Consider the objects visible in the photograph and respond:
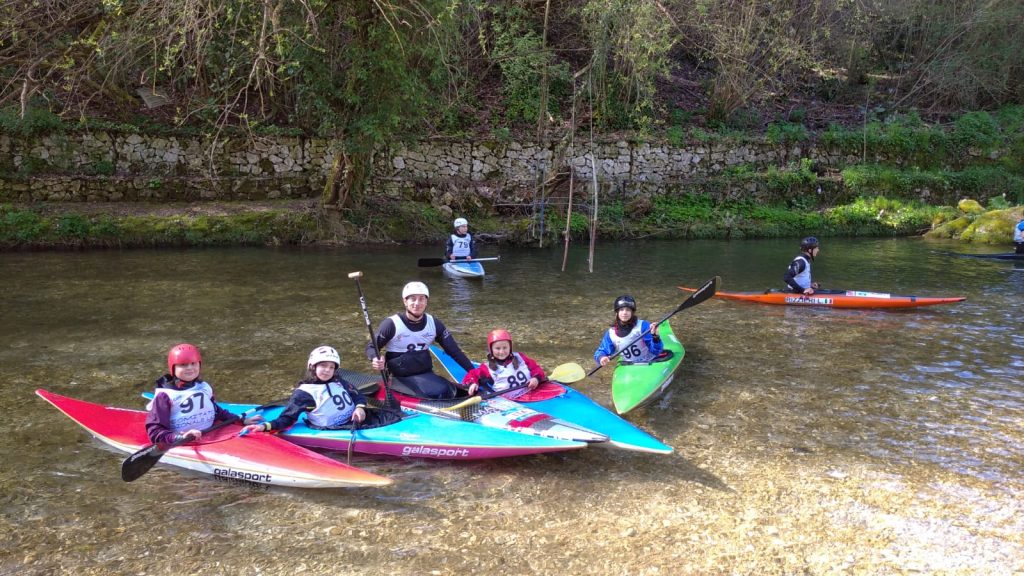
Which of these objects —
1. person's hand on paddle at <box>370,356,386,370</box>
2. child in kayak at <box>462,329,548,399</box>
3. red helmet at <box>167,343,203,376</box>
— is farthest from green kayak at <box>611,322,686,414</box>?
red helmet at <box>167,343,203,376</box>

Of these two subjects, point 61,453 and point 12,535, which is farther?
point 61,453

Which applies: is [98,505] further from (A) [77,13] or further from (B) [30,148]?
(B) [30,148]

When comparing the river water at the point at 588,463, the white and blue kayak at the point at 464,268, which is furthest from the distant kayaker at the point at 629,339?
the white and blue kayak at the point at 464,268

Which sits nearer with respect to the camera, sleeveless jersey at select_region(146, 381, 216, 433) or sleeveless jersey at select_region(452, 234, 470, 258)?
sleeveless jersey at select_region(146, 381, 216, 433)

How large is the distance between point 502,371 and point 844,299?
6563 mm

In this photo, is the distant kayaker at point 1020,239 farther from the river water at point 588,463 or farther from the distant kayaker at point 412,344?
the distant kayaker at point 412,344

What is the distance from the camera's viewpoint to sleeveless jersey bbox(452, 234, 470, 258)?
1313 centimetres

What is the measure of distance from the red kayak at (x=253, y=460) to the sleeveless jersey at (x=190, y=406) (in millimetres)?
127

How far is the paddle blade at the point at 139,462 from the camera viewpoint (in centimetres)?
442

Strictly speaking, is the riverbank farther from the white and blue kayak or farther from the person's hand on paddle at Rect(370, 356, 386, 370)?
the person's hand on paddle at Rect(370, 356, 386, 370)

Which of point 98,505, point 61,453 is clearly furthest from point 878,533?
point 61,453

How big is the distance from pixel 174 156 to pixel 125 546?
1528cm

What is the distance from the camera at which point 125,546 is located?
4070 mm

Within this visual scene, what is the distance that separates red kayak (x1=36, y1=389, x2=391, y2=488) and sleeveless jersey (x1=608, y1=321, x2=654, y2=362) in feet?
10.6
